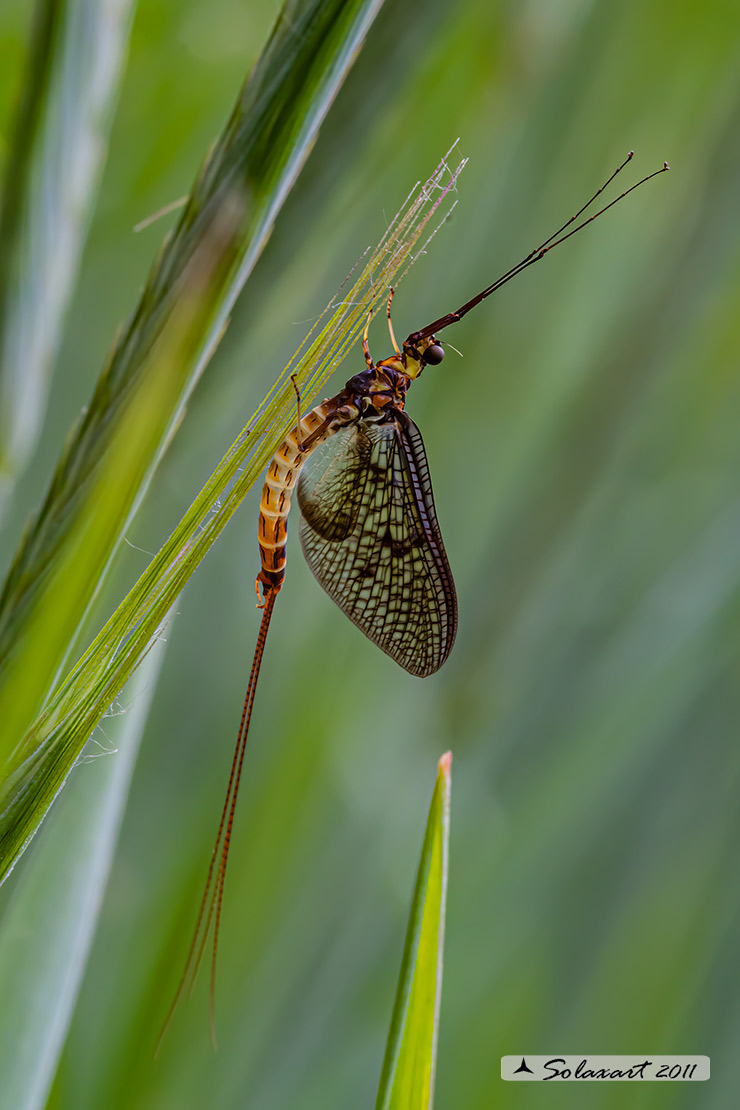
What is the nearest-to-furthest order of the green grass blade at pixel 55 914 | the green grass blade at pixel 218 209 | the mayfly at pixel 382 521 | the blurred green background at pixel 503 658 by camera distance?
the green grass blade at pixel 218 209, the green grass blade at pixel 55 914, the mayfly at pixel 382 521, the blurred green background at pixel 503 658

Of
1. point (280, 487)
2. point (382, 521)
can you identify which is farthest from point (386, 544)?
point (280, 487)

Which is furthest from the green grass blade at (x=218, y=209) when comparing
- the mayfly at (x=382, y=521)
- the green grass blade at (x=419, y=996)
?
the mayfly at (x=382, y=521)

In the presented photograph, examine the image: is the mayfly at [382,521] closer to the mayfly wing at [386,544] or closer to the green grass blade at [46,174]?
the mayfly wing at [386,544]

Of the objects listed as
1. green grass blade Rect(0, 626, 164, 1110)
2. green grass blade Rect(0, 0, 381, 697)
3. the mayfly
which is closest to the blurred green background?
the mayfly

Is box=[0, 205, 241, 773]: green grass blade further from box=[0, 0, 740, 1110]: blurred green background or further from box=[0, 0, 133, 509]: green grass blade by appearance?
box=[0, 0, 740, 1110]: blurred green background

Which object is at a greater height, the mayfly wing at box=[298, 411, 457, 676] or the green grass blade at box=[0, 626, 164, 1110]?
the mayfly wing at box=[298, 411, 457, 676]

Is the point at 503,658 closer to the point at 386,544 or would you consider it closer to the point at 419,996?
the point at 386,544

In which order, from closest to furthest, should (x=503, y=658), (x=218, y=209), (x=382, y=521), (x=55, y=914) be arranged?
(x=218, y=209)
(x=55, y=914)
(x=382, y=521)
(x=503, y=658)
